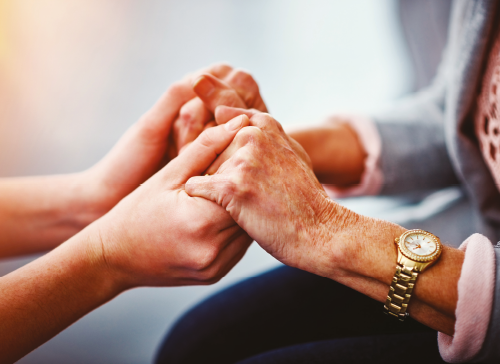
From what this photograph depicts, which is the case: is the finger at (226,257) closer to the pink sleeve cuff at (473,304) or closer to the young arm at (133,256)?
the young arm at (133,256)

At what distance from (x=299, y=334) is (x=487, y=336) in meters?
0.33

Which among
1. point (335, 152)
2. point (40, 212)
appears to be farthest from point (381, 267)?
point (40, 212)

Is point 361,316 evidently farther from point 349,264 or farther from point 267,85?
point 267,85

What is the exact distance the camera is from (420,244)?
40 cm

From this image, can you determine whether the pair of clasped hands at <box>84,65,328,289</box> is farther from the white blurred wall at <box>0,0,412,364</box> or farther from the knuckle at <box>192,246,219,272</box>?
the white blurred wall at <box>0,0,412,364</box>

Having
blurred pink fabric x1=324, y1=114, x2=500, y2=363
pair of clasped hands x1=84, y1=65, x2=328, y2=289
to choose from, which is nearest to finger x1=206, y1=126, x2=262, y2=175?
pair of clasped hands x1=84, y1=65, x2=328, y2=289

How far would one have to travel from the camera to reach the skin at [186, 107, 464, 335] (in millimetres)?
391

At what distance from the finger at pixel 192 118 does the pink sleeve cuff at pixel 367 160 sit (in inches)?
13.6

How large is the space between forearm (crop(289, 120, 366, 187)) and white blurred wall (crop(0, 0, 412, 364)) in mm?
60

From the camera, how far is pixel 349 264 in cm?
41

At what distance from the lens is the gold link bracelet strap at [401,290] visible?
0.38 meters

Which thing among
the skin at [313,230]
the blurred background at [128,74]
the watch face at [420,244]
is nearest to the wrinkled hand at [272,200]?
the skin at [313,230]

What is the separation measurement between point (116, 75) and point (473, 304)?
96cm

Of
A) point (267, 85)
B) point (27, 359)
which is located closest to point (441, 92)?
point (267, 85)
